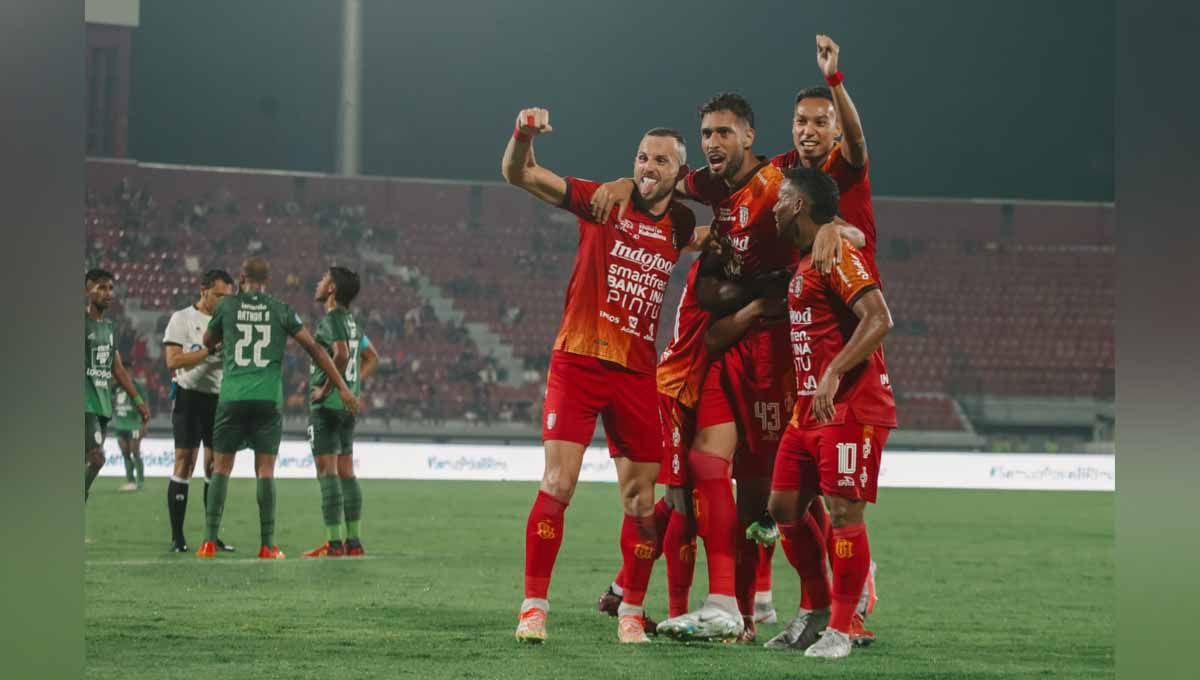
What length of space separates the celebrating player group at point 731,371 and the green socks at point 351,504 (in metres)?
4.03

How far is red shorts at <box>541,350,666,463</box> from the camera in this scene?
569 centimetres

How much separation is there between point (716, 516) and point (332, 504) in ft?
15.4

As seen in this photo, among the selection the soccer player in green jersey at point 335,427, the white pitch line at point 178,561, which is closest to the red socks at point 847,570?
the white pitch line at point 178,561

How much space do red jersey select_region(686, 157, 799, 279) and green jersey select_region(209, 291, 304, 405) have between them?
4.33m

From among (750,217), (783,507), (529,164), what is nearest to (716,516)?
(783,507)

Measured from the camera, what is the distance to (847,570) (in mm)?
5344

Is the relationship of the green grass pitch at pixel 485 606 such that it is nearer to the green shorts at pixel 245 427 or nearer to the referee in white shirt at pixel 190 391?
the referee in white shirt at pixel 190 391

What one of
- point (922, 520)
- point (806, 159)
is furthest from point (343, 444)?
point (922, 520)

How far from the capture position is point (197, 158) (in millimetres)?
32938

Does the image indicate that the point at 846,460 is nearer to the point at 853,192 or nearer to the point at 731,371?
the point at 731,371

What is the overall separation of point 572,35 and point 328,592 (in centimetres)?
2908
